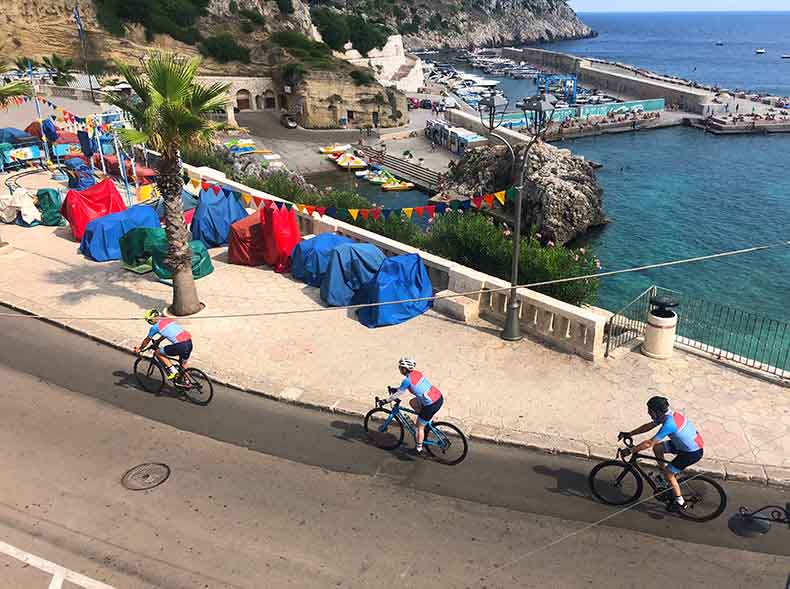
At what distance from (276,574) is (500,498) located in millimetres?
3581

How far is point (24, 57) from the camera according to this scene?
64812mm

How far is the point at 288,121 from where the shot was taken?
7325 cm

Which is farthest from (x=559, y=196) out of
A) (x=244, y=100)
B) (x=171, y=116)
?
(x=244, y=100)

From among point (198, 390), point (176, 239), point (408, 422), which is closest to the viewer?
point (408, 422)

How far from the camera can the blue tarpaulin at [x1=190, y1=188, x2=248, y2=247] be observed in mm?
20844

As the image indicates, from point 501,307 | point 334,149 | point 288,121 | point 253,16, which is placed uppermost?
point 253,16

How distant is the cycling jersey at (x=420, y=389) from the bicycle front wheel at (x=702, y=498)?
3.96m

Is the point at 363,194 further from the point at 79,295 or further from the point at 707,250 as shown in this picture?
the point at 79,295

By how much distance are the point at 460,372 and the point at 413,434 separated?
3.02 m

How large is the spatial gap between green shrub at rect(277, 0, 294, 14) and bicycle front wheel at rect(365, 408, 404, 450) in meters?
89.5

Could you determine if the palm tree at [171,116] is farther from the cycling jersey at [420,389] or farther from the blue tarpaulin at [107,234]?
the cycling jersey at [420,389]

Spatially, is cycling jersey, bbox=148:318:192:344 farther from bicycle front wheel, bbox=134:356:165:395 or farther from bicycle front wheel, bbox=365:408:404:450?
bicycle front wheel, bbox=365:408:404:450

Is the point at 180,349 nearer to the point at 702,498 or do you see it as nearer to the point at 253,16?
the point at 702,498

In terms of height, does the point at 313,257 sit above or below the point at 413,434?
above
